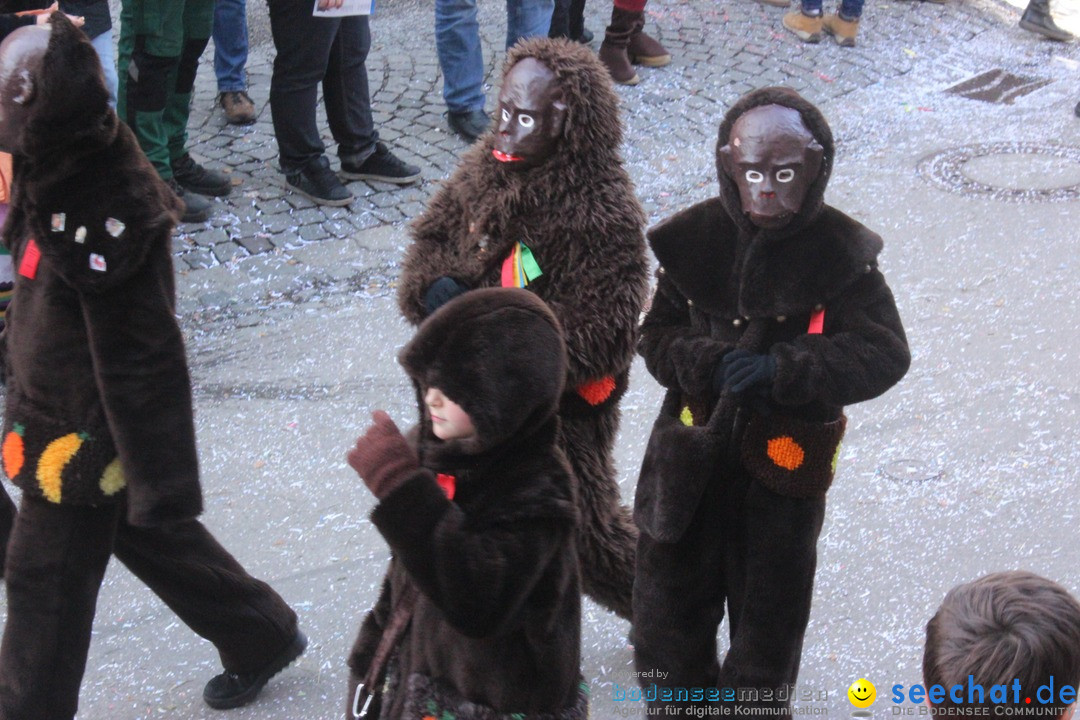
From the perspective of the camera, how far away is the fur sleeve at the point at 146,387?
110 inches

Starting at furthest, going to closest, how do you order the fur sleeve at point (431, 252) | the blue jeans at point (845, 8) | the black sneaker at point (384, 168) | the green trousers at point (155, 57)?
the blue jeans at point (845, 8) < the black sneaker at point (384, 168) < the green trousers at point (155, 57) < the fur sleeve at point (431, 252)

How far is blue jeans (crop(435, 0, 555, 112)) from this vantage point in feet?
22.6

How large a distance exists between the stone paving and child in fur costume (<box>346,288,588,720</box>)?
12.7 ft

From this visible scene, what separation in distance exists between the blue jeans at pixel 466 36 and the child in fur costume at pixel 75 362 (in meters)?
4.24

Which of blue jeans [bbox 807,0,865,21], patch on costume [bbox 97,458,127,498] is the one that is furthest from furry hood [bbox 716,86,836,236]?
blue jeans [bbox 807,0,865,21]

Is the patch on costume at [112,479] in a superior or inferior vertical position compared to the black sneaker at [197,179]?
superior

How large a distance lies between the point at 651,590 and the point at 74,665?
1.46 meters

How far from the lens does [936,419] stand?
15.8 feet

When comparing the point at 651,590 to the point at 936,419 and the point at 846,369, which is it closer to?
the point at 846,369

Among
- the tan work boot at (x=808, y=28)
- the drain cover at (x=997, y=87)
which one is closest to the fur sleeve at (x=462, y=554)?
the drain cover at (x=997, y=87)

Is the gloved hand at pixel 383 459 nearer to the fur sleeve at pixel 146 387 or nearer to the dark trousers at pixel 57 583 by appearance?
the fur sleeve at pixel 146 387

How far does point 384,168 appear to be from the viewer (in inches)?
263

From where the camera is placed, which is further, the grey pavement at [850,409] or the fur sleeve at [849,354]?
the grey pavement at [850,409]

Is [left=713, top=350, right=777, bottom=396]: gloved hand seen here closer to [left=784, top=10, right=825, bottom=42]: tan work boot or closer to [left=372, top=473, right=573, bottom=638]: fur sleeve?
[left=372, top=473, right=573, bottom=638]: fur sleeve
